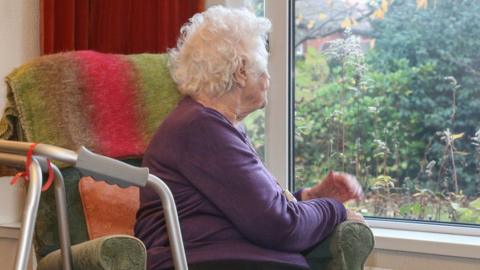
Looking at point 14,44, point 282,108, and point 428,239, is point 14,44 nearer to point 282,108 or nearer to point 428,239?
point 282,108

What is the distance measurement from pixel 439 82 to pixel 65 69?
1.24m

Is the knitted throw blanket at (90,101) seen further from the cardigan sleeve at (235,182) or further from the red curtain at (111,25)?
the cardigan sleeve at (235,182)

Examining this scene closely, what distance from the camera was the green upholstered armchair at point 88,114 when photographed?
1.95 meters

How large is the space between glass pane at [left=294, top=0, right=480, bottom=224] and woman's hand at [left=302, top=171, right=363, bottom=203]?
0.63 metres

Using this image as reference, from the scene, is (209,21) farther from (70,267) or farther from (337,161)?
(337,161)

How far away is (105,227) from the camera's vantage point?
210cm

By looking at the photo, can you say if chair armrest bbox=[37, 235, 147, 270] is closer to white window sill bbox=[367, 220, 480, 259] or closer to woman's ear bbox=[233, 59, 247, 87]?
woman's ear bbox=[233, 59, 247, 87]

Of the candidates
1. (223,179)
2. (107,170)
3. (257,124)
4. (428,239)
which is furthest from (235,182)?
(257,124)

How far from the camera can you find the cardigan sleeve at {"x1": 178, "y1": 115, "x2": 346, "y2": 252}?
1746mm

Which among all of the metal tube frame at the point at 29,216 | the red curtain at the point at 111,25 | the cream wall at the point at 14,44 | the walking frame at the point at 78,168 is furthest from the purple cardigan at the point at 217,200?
the cream wall at the point at 14,44

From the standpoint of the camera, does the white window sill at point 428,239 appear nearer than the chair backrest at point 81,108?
No

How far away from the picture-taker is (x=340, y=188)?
2000 millimetres

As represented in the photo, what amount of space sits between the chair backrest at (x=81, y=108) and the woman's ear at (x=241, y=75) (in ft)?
1.26

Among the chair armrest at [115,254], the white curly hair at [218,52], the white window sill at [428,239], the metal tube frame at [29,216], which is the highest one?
the white curly hair at [218,52]
